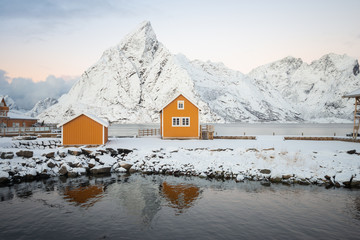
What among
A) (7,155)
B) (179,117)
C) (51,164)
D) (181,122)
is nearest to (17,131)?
(7,155)

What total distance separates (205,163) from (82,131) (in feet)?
51.8

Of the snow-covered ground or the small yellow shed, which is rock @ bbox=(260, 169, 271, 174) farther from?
the small yellow shed

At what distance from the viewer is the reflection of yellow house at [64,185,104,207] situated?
49.5 ft

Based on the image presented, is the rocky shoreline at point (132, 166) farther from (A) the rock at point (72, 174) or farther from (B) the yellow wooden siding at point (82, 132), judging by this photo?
(B) the yellow wooden siding at point (82, 132)

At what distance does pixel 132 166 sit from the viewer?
23797 millimetres

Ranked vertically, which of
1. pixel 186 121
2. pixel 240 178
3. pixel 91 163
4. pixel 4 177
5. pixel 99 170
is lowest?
pixel 240 178

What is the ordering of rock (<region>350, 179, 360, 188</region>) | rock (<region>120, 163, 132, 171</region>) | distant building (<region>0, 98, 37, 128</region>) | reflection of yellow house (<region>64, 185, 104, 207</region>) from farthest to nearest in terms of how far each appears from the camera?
distant building (<region>0, 98, 37, 128</region>), rock (<region>120, 163, 132, 171</region>), rock (<region>350, 179, 360, 188</region>), reflection of yellow house (<region>64, 185, 104, 207</region>)

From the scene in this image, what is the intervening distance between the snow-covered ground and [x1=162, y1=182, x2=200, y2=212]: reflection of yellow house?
3.72m

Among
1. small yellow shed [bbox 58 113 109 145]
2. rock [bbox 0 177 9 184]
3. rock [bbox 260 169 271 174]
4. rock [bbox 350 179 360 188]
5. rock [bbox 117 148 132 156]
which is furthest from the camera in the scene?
small yellow shed [bbox 58 113 109 145]

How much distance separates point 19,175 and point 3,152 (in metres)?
4.49

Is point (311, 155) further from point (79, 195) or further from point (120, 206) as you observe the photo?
point (79, 195)

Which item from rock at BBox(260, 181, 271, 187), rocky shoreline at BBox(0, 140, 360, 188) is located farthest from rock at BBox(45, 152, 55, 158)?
rock at BBox(260, 181, 271, 187)

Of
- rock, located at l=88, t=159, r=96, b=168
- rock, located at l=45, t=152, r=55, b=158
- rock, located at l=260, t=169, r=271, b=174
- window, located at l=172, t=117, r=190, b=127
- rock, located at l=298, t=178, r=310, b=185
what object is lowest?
rock, located at l=298, t=178, r=310, b=185

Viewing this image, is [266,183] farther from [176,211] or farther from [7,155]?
[7,155]
